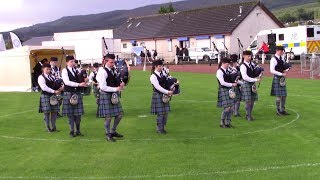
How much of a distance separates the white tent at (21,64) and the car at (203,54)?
2068cm

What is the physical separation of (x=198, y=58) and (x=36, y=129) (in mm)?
33312

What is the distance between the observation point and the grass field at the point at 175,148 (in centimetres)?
757

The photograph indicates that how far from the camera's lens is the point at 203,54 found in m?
44.3

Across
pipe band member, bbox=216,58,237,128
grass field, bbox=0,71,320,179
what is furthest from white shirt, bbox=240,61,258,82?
grass field, bbox=0,71,320,179

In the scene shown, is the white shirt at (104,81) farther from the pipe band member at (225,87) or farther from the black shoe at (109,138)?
the pipe band member at (225,87)

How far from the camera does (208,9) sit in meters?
53.6

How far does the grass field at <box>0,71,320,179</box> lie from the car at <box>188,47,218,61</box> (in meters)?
27.9

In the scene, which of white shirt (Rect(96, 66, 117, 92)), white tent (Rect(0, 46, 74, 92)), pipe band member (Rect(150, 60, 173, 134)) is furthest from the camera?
white tent (Rect(0, 46, 74, 92))

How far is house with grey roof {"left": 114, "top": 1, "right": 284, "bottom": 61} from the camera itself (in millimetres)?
47438

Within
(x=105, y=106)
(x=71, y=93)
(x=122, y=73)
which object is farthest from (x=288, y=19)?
(x=105, y=106)

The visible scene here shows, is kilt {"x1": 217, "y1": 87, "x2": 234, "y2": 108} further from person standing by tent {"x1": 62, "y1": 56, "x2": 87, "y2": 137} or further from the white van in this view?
the white van

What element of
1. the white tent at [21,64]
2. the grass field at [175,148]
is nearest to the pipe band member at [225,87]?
the grass field at [175,148]

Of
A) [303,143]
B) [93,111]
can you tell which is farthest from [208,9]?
[303,143]

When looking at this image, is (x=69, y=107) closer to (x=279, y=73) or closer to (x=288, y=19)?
(x=279, y=73)
